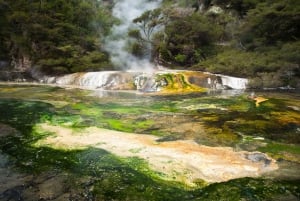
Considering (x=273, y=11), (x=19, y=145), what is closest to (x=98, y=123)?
(x=19, y=145)

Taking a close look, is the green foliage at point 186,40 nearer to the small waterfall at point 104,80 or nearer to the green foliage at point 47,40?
the green foliage at point 47,40

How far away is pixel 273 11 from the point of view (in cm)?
2620

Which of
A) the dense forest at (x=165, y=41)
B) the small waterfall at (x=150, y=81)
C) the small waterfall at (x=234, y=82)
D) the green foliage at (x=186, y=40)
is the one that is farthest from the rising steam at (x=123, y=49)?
the small waterfall at (x=234, y=82)

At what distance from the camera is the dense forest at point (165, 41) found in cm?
2508

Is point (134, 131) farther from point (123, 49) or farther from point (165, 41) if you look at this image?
point (165, 41)

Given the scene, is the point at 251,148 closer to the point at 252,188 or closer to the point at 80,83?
the point at 252,188

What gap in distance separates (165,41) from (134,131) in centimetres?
2111

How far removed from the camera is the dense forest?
2508 centimetres

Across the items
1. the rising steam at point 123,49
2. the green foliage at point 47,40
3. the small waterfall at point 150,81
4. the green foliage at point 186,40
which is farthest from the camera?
the green foliage at point 186,40

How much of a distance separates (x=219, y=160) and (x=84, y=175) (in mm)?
3440

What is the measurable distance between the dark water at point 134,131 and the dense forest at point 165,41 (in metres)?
7.39

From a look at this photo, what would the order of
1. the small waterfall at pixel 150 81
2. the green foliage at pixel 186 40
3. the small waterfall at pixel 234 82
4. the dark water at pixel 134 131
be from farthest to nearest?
the green foliage at pixel 186 40 < the small waterfall at pixel 234 82 < the small waterfall at pixel 150 81 < the dark water at pixel 134 131

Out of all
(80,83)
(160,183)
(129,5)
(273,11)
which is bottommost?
(160,183)

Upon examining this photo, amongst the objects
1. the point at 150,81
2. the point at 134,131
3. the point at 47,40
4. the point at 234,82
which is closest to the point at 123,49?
the point at 47,40
